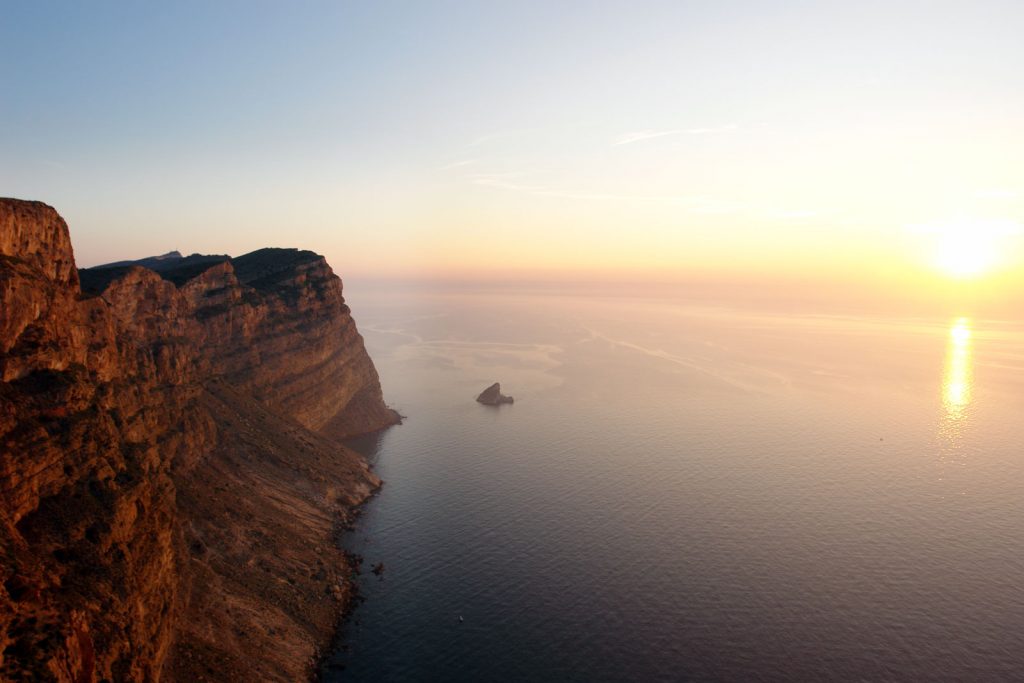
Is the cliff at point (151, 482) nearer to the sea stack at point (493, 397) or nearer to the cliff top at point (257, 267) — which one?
the cliff top at point (257, 267)

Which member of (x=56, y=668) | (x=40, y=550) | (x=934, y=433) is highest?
(x=40, y=550)

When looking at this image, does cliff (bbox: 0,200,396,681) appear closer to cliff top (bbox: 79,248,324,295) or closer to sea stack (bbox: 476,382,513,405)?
cliff top (bbox: 79,248,324,295)

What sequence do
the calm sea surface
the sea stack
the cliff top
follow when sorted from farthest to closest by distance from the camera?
the sea stack < the cliff top < the calm sea surface

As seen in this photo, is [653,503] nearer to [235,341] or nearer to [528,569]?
[528,569]

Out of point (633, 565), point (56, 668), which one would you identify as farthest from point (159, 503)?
point (633, 565)

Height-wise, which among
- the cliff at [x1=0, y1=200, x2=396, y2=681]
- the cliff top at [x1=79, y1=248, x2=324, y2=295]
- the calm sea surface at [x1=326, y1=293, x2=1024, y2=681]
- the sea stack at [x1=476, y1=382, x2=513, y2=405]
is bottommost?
the calm sea surface at [x1=326, y1=293, x2=1024, y2=681]

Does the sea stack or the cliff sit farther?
the sea stack

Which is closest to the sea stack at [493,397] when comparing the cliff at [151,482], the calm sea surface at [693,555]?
the calm sea surface at [693,555]

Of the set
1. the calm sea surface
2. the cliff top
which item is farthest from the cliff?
the calm sea surface

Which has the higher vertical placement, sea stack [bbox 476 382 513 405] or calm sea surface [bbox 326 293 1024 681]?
sea stack [bbox 476 382 513 405]
